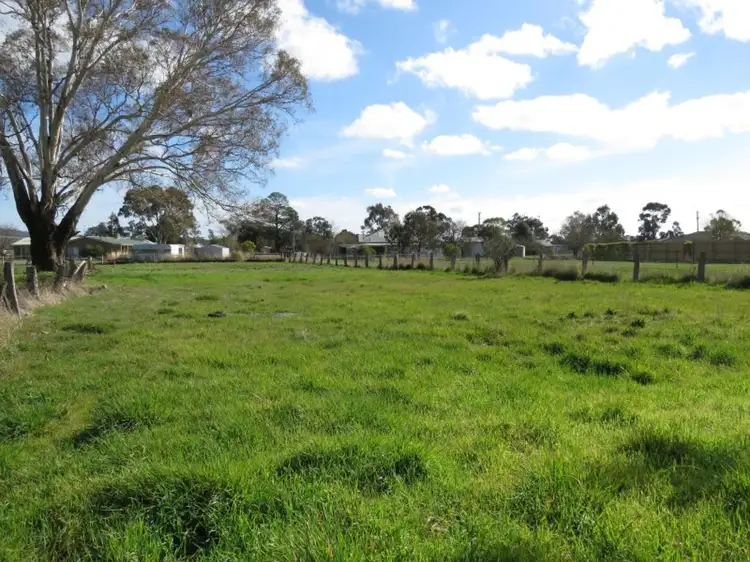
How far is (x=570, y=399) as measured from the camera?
4695mm

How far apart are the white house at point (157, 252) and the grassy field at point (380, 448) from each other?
261 feet

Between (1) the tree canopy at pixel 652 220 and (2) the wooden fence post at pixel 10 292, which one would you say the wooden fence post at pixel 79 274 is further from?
(1) the tree canopy at pixel 652 220

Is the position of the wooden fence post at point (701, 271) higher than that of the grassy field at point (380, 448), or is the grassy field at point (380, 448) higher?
the wooden fence post at point (701, 271)

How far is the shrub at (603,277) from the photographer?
18891 millimetres

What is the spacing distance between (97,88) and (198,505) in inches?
936

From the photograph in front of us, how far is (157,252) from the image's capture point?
275 feet

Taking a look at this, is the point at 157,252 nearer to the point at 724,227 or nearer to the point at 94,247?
the point at 94,247

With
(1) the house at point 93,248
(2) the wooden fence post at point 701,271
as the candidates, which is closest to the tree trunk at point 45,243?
(2) the wooden fence post at point 701,271

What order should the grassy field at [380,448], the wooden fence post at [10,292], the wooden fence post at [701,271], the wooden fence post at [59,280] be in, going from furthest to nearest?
the wooden fence post at [701,271], the wooden fence post at [59,280], the wooden fence post at [10,292], the grassy field at [380,448]

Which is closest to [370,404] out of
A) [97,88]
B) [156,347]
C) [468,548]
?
[468,548]

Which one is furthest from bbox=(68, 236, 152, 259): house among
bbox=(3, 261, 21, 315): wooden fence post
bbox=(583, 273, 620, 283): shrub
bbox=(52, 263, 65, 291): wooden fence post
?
bbox=(583, 273, 620, 283): shrub

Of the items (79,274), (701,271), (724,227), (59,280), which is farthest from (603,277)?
(724,227)

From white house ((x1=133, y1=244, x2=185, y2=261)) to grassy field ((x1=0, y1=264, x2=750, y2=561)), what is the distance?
79663 mm

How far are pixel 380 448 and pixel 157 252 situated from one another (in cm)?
8903
